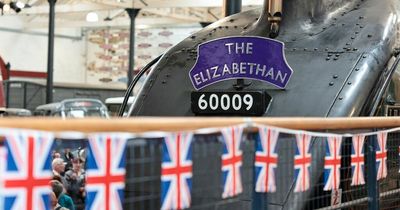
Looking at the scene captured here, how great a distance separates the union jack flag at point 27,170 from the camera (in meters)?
1.54

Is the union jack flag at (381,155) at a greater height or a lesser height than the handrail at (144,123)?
lesser

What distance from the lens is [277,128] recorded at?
2.36m

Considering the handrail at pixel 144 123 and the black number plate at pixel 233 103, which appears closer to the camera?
the handrail at pixel 144 123

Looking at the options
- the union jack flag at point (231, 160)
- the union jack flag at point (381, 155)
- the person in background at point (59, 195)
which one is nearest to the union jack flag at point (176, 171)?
the union jack flag at point (231, 160)

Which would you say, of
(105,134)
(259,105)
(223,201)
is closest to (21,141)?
(105,134)

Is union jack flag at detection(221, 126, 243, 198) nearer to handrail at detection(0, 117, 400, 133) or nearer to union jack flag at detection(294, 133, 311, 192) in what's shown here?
handrail at detection(0, 117, 400, 133)

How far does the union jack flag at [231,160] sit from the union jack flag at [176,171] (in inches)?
7.0

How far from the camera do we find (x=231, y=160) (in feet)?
7.12

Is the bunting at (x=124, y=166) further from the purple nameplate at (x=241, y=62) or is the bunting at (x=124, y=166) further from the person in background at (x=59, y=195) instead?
the person in background at (x=59, y=195)

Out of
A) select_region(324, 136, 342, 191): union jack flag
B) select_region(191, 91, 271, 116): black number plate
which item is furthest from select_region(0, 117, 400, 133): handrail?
select_region(191, 91, 271, 116): black number plate

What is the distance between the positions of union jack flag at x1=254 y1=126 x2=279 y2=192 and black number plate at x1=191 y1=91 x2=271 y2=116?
1297mm

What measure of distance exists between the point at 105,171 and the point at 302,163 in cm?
110

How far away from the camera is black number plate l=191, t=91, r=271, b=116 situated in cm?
373

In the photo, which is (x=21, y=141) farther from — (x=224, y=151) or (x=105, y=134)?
(x=224, y=151)
